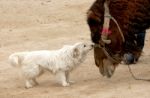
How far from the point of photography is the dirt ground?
695 centimetres

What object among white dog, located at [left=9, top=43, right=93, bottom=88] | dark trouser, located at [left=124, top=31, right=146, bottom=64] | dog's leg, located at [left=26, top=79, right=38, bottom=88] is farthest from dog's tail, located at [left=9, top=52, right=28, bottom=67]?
dark trouser, located at [left=124, top=31, right=146, bottom=64]

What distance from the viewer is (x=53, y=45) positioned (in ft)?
34.9

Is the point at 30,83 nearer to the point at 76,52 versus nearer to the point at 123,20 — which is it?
the point at 76,52

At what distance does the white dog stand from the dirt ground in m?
0.19

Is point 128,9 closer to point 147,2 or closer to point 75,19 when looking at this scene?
point 147,2

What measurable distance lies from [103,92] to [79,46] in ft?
2.47

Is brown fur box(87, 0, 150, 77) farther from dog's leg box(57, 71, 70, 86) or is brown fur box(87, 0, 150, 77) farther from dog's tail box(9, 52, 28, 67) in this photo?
dog's tail box(9, 52, 28, 67)

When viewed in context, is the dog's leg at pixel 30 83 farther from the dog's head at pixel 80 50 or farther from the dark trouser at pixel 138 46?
the dark trouser at pixel 138 46

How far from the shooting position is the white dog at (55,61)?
7223 millimetres

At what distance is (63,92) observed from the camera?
698 cm

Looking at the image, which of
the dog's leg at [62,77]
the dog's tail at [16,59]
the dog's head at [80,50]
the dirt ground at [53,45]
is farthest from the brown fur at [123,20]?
the dog's tail at [16,59]

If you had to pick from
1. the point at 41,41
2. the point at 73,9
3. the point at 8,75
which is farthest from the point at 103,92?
the point at 73,9

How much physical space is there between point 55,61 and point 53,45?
3429 mm

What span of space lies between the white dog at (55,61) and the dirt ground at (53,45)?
193mm
